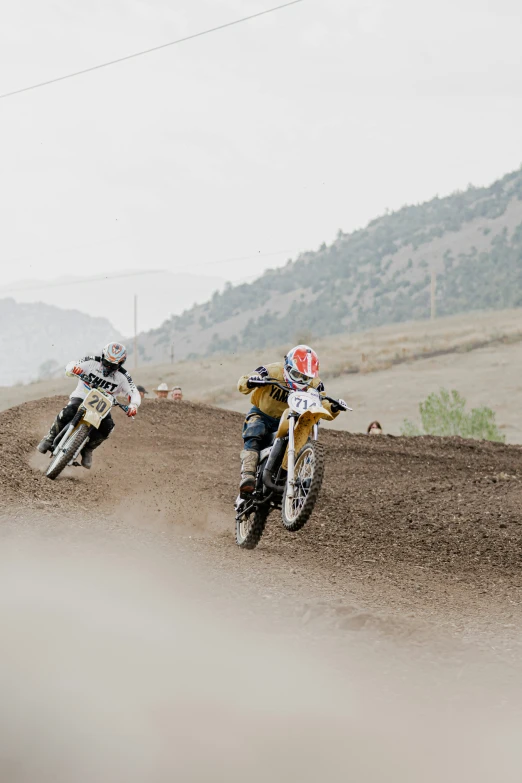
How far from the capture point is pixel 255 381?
1012 centimetres

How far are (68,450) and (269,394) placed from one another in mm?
4181

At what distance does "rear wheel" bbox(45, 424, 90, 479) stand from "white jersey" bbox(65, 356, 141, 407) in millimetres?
632

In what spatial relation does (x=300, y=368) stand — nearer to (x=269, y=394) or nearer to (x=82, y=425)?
(x=269, y=394)

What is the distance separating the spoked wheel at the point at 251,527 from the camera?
10.8 m

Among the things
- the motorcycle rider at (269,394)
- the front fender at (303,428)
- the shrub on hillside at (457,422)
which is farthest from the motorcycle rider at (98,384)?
the shrub on hillside at (457,422)

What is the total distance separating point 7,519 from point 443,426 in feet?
60.3

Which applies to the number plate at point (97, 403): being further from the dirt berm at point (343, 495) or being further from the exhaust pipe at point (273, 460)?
the exhaust pipe at point (273, 460)

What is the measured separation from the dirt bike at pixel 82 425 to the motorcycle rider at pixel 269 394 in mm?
3141

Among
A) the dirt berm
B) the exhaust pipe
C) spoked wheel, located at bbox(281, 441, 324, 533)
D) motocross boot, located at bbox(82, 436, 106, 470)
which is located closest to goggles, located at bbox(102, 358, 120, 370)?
motocross boot, located at bbox(82, 436, 106, 470)

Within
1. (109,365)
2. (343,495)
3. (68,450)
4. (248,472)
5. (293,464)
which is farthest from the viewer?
(343,495)

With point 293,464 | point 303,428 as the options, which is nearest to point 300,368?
point 303,428

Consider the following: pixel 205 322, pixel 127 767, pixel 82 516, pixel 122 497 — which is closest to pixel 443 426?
pixel 122 497

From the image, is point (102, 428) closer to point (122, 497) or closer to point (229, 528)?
point (122, 497)

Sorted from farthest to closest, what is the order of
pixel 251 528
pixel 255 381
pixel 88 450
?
pixel 88 450 < pixel 251 528 < pixel 255 381
